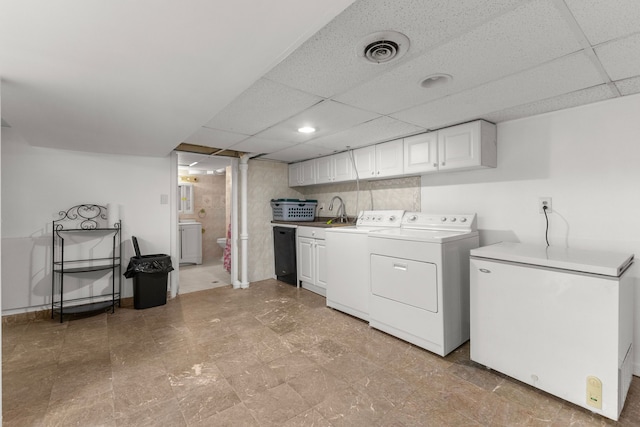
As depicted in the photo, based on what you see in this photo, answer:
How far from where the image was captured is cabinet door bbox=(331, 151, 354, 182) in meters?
3.82

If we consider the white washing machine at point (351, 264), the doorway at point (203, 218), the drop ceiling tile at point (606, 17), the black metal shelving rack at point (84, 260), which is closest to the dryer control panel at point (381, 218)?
the white washing machine at point (351, 264)

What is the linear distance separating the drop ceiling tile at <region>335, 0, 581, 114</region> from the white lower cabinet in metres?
2.10

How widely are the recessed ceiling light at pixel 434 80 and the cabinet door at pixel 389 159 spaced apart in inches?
51.8

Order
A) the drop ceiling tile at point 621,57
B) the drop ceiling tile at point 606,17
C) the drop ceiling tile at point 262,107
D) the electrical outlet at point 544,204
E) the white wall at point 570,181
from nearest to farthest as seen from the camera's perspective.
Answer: the drop ceiling tile at point 606,17
the drop ceiling tile at point 621,57
the drop ceiling tile at point 262,107
the white wall at point 570,181
the electrical outlet at point 544,204

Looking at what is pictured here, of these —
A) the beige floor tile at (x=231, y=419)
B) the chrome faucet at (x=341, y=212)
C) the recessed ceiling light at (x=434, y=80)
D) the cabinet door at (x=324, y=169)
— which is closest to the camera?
the beige floor tile at (x=231, y=419)

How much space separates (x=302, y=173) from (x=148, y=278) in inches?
99.5

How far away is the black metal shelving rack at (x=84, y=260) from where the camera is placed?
10.2 feet

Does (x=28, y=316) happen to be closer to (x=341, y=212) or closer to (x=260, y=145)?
(x=260, y=145)

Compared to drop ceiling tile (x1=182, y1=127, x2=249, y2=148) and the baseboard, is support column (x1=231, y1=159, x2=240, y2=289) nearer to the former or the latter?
drop ceiling tile (x1=182, y1=127, x2=249, y2=148)

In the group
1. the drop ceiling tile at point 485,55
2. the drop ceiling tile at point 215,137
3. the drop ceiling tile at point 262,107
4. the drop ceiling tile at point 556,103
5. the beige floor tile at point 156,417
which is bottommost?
the beige floor tile at point 156,417

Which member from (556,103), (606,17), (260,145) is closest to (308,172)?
(260,145)

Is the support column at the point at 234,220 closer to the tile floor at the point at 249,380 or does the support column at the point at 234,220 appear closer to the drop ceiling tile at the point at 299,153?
the drop ceiling tile at the point at 299,153

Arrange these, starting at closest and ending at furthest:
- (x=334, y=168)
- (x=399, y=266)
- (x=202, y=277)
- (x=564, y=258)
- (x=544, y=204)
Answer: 1. (x=564, y=258)
2. (x=544, y=204)
3. (x=399, y=266)
4. (x=334, y=168)
5. (x=202, y=277)

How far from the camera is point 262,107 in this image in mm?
2262
